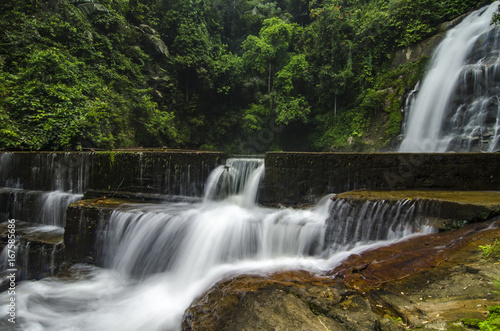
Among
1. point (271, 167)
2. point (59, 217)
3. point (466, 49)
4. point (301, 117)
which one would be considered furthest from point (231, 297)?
point (301, 117)

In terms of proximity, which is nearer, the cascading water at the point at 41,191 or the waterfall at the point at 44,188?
the cascading water at the point at 41,191

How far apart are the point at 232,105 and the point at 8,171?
14459mm

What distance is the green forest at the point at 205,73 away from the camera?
8.55 meters

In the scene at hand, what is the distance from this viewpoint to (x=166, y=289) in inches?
140

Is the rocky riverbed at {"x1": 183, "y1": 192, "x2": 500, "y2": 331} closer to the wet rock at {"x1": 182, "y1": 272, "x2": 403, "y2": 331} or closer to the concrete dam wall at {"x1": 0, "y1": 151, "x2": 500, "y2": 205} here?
the wet rock at {"x1": 182, "y1": 272, "x2": 403, "y2": 331}

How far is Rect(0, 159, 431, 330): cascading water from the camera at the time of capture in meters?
3.09

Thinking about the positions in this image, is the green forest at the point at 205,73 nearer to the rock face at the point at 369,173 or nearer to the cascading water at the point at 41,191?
the cascading water at the point at 41,191

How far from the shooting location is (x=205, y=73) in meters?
17.3

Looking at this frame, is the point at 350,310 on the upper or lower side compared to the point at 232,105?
lower

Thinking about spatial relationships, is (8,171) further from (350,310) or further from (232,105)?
(232,105)

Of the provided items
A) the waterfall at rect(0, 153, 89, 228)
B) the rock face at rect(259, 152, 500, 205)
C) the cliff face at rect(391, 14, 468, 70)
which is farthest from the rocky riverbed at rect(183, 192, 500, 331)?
the cliff face at rect(391, 14, 468, 70)

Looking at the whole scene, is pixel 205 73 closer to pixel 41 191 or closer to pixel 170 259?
pixel 41 191

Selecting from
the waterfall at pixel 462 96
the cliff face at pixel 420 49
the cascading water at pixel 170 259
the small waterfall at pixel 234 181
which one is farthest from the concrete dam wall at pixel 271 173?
the cliff face at pixel 420 49

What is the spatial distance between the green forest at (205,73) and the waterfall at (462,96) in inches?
51.0
